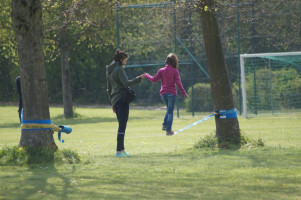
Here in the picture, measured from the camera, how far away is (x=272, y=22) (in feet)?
73.1

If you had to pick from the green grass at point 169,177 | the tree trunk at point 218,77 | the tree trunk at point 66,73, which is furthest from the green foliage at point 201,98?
the tree trunk at point 218,77

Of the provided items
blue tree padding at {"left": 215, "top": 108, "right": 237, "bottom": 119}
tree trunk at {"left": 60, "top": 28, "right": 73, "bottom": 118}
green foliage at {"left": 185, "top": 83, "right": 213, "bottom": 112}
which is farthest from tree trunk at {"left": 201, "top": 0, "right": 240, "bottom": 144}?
tree trunk at {"left": 60, "top": 28, "right": 73, "bottom": 118}

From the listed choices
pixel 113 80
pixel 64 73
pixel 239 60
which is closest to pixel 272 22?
pixel 239 60

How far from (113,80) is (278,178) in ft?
11.9

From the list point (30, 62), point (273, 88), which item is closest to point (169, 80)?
point (30, 62)

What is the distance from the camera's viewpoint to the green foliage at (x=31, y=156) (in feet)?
28.4

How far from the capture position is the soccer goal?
22.2 m

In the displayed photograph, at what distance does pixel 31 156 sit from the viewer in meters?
8.77

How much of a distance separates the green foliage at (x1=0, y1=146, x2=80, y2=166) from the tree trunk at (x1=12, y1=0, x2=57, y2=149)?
17cm

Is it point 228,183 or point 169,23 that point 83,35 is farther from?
point 228,183

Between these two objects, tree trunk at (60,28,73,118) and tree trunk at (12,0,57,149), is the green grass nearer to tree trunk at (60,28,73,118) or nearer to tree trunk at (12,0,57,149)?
tree trunk at (12,0,57,149)

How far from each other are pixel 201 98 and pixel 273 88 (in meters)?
3.02

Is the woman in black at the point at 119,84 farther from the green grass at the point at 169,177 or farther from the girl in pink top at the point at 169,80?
the girl in pink top at the point at 169,80

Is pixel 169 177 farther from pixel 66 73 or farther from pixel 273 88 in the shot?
pixel 66 73
